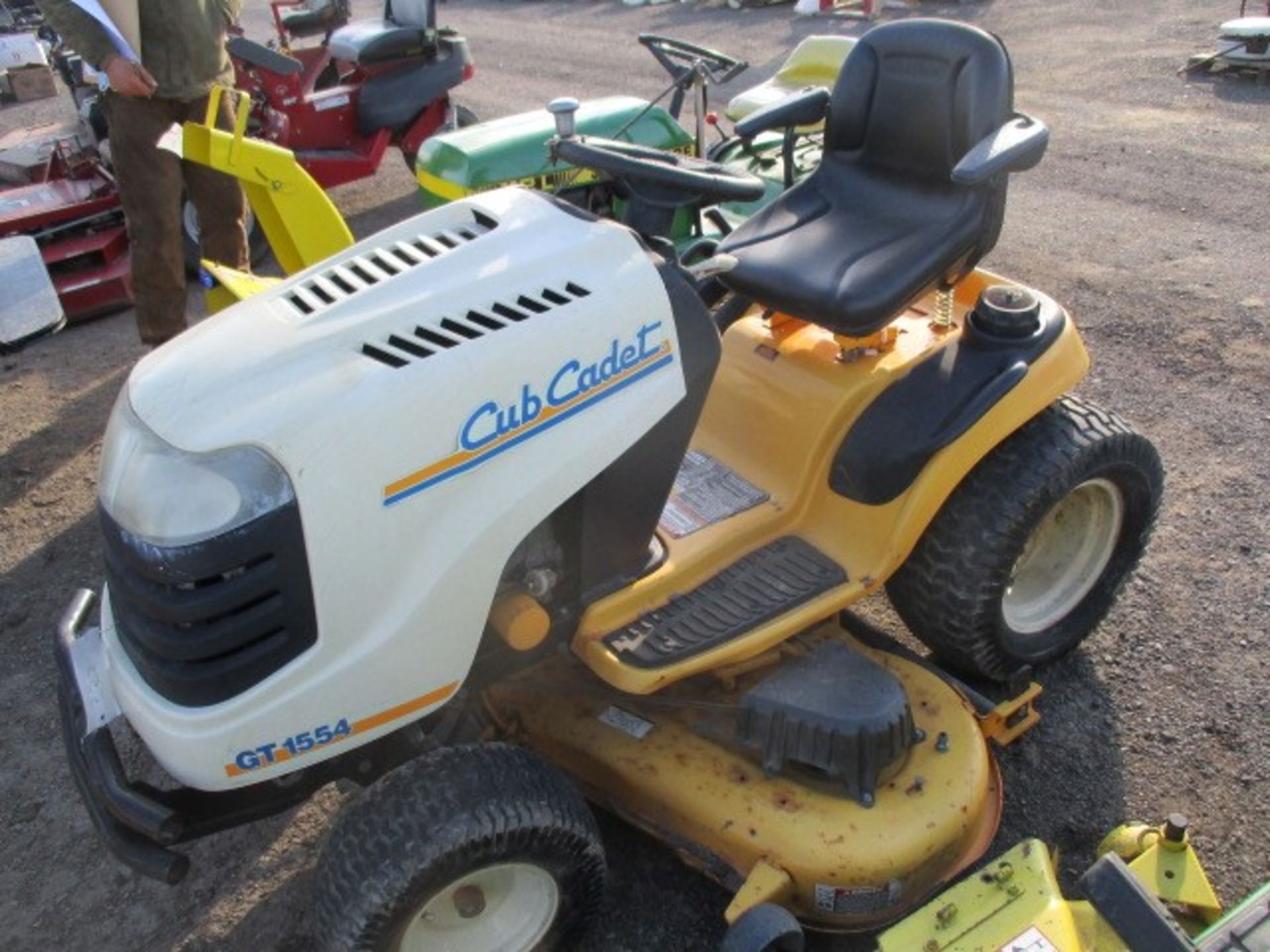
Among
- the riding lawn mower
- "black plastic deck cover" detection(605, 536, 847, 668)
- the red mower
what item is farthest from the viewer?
the red mower

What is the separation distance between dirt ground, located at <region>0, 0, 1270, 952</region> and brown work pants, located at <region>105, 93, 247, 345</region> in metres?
0.58

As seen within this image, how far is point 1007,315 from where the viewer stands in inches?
103

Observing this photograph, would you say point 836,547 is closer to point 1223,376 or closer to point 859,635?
point 859,635

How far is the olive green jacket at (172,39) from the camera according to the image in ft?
13.1

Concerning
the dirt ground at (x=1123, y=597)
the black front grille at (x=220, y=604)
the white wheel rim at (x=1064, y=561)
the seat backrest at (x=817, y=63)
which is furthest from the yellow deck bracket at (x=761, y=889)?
the seat backrest at (x=817, y=63)

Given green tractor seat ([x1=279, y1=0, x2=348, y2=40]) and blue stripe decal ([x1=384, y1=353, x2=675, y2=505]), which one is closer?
blue stripe decal ([x1=384, y1=353, x2=675, y2=505])

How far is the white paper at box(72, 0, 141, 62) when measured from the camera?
370 centimetres

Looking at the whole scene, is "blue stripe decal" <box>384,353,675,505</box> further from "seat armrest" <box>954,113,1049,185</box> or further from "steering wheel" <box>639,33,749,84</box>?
"steering wheel" <box>639,33,749,84</box>

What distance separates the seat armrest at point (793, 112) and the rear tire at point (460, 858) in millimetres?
1820

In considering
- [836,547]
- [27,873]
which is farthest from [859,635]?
[27,873]

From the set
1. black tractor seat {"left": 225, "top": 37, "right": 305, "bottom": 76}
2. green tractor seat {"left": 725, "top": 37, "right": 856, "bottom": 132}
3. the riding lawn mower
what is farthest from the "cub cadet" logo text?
green tractor seat {"left": 725, "top": 37, "right": 856, "bottom": 132}

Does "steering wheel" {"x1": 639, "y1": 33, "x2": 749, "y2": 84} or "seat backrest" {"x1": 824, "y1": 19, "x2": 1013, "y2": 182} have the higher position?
"seat backrest" {"x1": 824, "y1": 19, "x2": 1013, "y2": 182}

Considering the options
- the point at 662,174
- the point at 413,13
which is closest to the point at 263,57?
the point at 662,174

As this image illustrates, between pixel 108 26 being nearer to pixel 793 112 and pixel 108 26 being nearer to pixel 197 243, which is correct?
pixel 197 243
